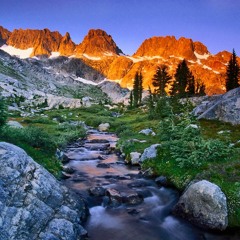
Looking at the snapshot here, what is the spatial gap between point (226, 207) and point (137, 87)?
11125cm

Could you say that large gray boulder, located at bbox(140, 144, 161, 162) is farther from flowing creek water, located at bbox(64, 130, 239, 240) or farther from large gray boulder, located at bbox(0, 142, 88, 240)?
large gray boulder, located at bbox(0, 142, 88, 240)

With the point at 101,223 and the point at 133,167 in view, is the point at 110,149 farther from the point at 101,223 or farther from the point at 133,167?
the point at 101,223

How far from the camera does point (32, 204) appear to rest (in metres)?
12.9

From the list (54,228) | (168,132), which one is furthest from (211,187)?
(168,132)

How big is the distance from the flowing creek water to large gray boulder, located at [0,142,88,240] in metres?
1.73

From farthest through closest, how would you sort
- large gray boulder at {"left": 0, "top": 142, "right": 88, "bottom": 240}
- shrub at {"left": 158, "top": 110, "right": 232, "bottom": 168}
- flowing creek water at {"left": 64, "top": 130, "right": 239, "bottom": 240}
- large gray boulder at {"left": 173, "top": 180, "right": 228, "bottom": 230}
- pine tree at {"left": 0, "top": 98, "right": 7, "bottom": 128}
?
1. shrub at {"left": 158, "top": 110, "right": 232, "bottom": 168}
2. pine tree at {"left": 0, "top": 98, "right": 7, "bottom": 128}
3. large gray boulder at {"left": 173, "top": 180, "right": 228, "bottom": 230}
4. flowing creek water at {"left": 64, "top": 130, "right": 239, "bottom": 240}
5. large gray boulder at {"left": 0, "top": 142, "right": 88, "bottom": 240}

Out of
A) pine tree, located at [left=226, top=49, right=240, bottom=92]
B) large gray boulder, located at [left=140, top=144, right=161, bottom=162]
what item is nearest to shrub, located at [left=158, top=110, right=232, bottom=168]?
large gray boulder, located at [left=140, top=144, right=161, bottom=162]

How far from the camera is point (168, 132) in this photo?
2955 cm

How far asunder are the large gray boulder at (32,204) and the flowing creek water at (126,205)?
173 cm

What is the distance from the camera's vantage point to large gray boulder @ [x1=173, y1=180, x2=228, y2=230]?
15281 mm

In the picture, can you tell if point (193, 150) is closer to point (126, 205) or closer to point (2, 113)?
point (126, 205)

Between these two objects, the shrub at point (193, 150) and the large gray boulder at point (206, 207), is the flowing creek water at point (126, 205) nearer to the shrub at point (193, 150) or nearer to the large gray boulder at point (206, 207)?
the large gray boulder at point (206, 207)

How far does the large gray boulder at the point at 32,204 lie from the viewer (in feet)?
38.7

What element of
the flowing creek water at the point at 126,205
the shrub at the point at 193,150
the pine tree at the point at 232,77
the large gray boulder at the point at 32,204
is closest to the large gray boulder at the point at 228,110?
the shrub at the point at 193,150
